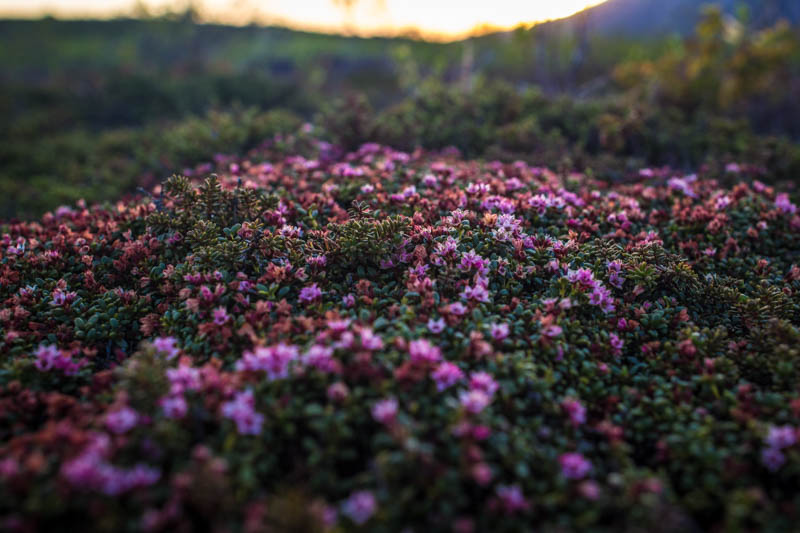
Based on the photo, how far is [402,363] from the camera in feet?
8.46

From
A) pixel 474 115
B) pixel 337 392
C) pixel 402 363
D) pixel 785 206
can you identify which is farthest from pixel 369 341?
pixel 474 115

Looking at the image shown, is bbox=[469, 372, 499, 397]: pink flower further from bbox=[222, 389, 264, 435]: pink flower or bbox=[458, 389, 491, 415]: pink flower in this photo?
bbox=[222, 389, 264, 435]: pink flower

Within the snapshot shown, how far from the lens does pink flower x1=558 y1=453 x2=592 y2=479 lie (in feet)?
7.31

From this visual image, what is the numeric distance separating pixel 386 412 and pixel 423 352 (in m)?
0.40

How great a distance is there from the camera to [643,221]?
452 cm

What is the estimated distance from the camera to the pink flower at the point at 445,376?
2434 millimetres

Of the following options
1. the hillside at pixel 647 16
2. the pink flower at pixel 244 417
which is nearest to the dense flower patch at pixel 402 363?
the pink flower at pixel 244 417

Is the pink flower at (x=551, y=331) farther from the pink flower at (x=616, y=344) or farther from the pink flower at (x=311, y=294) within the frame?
the pink flower at (x=311, y=294)

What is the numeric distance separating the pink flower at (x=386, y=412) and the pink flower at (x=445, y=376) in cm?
28

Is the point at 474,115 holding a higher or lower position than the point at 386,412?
higher

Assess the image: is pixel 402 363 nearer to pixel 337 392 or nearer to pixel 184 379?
pixel 337 392

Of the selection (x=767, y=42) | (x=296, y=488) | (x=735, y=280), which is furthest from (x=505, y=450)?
(x=767, y=42)

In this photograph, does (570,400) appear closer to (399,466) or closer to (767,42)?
(399,466)

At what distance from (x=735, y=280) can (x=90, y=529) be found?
427cm
